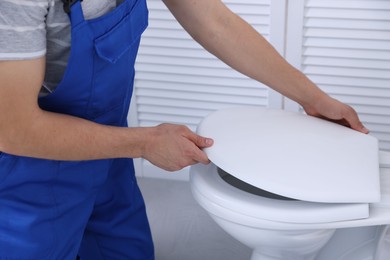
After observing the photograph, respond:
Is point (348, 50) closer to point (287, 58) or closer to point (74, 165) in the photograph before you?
point (287, 58)

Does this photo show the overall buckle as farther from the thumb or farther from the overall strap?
the thumb

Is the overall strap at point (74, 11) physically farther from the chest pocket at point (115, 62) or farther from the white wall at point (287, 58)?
the white wall at point (287, 58)

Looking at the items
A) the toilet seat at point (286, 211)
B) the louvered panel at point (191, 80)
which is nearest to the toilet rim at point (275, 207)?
the toilet seat at point (286, 211)

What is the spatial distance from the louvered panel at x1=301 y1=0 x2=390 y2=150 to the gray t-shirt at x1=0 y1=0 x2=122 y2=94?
75cm

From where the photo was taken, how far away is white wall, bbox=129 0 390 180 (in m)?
1.73

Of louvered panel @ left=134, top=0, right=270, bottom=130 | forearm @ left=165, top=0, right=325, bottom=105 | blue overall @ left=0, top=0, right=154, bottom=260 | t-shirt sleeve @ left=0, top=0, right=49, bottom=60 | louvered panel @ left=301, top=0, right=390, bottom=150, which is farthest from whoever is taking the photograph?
louvered panel @ left=134, top=0, right=270, bottom=130

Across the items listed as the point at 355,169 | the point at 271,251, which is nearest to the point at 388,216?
the point at 355,169

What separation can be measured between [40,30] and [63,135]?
17 cm

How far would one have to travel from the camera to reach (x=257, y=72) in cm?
140

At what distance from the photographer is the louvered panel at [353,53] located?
1.71m

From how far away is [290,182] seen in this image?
1.17 m

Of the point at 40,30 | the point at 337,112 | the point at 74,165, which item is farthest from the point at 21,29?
the point at 337,112

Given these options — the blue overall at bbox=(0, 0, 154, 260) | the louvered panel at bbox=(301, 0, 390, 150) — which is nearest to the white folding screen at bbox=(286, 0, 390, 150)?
the louvered panel at bbox=(301, 0, 390, 150)

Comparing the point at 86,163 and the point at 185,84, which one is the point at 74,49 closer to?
the point at 86,163
